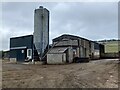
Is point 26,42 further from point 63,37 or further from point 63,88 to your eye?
point 63,88

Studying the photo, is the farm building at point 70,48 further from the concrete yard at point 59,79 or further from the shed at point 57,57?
the concrete yard at point 59,79

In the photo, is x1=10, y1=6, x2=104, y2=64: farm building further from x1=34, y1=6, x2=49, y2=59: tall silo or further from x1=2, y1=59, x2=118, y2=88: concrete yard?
x1=2, y1=59, x2=118, y2=88: concrete yard

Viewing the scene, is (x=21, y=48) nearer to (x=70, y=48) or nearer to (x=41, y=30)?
(x=41, y=30)

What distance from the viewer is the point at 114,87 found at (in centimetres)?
1152

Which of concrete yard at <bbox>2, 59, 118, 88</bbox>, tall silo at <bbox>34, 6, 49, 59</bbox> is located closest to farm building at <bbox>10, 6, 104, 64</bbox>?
tall silo at <bbox>34, 6, 49, 59</bbox>

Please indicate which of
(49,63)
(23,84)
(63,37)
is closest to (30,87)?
(23,84)

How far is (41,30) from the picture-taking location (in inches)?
1240

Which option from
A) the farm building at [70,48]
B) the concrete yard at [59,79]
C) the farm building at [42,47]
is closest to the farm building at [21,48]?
the farm building at [42,47]

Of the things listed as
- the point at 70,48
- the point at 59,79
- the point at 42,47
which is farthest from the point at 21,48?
the point at 59,79

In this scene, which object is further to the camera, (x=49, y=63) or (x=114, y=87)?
(x=49, y=63)

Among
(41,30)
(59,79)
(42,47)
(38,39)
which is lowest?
(59,79)

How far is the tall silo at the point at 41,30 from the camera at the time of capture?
31094 mm

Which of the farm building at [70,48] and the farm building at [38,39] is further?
the farm building at [38,39]

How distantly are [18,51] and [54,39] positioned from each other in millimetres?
8217
